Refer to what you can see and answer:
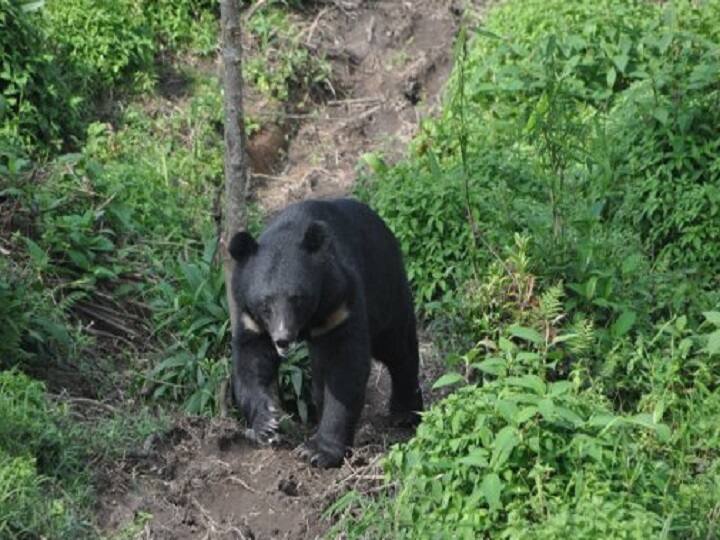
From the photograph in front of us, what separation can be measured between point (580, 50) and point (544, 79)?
1.85ft

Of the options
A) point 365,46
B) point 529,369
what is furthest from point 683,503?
point 365,46

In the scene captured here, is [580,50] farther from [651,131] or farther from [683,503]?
[683,503]

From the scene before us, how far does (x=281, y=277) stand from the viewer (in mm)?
7461

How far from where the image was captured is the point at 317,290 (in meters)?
7.52

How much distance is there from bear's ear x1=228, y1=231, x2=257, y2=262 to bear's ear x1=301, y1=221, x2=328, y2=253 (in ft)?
0.75

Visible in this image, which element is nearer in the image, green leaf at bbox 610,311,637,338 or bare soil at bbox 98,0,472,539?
bare soil at bbox 98,0,472,539

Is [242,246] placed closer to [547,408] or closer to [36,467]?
[36,467]

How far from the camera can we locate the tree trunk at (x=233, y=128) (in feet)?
25.3

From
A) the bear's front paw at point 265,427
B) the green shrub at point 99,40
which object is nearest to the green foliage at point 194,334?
the bear's front paw at point 265,427

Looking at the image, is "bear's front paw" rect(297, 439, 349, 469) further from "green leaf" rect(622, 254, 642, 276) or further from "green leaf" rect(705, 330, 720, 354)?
"green leaf" rect(622, 254, 642, 276)

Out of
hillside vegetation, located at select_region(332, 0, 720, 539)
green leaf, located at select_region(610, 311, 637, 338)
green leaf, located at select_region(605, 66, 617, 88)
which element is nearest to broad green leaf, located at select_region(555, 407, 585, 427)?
hillside vegetation, located at select_region(332, 0, 720, 539)

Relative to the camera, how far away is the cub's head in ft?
24.3

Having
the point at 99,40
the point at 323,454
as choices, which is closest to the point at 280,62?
the point at 99,40

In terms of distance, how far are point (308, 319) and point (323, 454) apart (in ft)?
1.97
